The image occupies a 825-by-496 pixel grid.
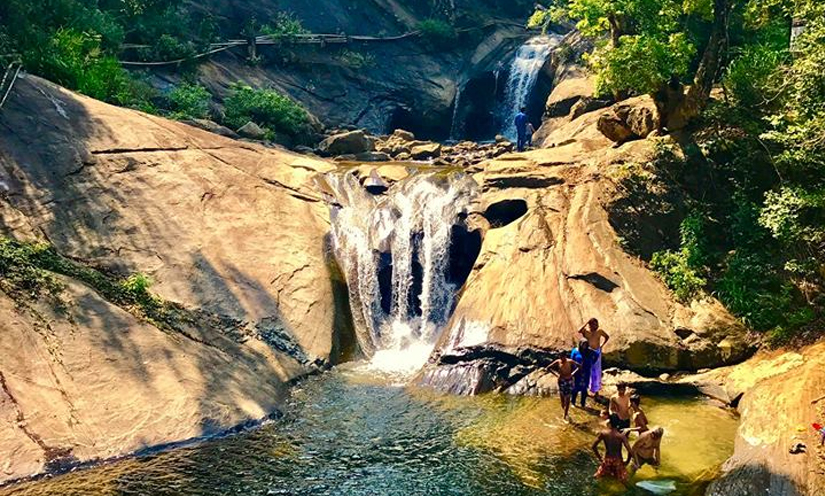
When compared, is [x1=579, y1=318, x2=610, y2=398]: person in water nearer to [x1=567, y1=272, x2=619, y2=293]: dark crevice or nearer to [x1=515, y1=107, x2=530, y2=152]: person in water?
[x1=567, y1=272, x2=619, y2=293]: dark crevice

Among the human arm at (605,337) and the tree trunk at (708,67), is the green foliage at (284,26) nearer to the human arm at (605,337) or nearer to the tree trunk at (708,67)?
the tree trunk at (708,67)

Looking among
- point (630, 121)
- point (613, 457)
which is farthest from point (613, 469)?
point (630, 121)

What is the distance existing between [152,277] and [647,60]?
12.3 meters

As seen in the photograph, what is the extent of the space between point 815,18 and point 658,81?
3639 millimetres

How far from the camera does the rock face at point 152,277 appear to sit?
10578mm

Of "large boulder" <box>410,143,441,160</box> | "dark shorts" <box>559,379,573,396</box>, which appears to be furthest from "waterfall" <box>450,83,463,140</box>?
"dark shorts" <box>559,379,573,396</box>

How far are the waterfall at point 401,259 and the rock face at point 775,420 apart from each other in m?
6.27

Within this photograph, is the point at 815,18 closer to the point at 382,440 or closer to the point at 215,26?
the point at 382,440

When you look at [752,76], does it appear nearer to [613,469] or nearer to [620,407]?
[620,407]

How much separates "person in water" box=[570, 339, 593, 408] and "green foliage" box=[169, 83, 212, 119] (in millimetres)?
16480

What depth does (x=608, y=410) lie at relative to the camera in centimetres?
1028

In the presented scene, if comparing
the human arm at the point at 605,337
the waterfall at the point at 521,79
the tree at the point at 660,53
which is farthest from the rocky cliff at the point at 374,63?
the human arm at the point at 605,337

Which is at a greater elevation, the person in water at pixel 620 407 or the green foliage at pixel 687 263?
the green foliage at pixel 687 263

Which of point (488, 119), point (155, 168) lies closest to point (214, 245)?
point (155, 168)
